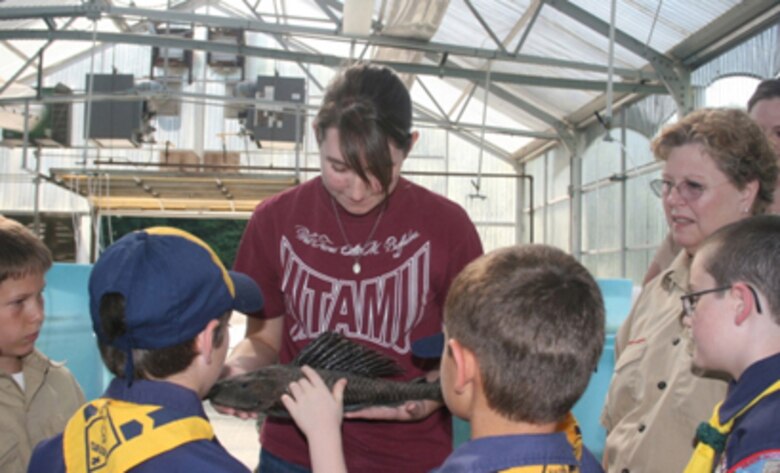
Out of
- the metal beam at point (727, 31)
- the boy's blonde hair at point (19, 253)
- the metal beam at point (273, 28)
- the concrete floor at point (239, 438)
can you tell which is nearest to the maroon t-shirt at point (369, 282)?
the boy's blonde hair at point (19, 253)

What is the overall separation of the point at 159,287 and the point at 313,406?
397mm

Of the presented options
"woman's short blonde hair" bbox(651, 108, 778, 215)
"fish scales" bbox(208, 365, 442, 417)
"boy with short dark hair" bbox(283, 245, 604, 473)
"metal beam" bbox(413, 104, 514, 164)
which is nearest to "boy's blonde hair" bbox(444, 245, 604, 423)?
"boy with short dark hair" bbox(283, 245, 604, 473)

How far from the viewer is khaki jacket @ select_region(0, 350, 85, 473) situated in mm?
2154

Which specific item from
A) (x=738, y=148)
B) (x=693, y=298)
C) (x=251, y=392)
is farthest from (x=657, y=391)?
(x=251, y=392)

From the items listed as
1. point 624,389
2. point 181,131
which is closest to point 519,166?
point 181,131

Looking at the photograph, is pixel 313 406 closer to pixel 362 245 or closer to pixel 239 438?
pixel 362 245

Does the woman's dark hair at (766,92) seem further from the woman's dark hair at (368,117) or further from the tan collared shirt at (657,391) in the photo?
the woman's dark hair at (368,117)

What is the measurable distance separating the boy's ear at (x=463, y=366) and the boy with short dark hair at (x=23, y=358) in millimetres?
1464

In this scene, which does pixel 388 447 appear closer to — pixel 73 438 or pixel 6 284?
pixel 73 438

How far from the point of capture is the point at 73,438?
4.41ft

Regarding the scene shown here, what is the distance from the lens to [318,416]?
4.97 ft

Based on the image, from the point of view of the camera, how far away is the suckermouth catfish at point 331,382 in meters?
1.59

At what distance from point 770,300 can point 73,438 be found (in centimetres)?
129

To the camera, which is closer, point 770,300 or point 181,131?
point 770,300
